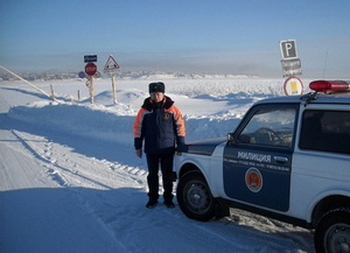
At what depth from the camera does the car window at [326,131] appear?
3922mm

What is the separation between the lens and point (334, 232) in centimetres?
397

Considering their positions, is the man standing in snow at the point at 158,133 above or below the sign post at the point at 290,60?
below

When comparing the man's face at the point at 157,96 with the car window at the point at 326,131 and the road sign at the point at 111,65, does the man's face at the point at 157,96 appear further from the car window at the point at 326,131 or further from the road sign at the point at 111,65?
the road sign at the point at 111,65

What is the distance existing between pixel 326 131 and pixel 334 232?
1.05 m

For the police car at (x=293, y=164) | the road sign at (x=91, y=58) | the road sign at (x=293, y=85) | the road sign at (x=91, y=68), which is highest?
the road sign at (x=91, y=58)

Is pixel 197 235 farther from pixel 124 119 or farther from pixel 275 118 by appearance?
pixel 124 119

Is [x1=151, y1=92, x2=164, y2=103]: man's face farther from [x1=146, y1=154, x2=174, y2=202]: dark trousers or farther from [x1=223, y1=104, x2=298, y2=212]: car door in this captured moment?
[x1=223, y1=104, x2=298, y2=212]: car door

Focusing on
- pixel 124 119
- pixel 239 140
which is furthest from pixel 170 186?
pixel 124 119

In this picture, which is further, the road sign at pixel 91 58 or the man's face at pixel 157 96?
the road sign at pixel 91 58

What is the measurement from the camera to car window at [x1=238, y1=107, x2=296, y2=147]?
4520 millimetres

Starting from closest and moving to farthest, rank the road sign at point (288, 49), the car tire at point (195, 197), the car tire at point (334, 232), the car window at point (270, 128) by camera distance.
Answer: the car tire at point (334, 232) < the car window at point (270, 128) < the car tire at point (195, 197) < the road sign at point (288, 49)

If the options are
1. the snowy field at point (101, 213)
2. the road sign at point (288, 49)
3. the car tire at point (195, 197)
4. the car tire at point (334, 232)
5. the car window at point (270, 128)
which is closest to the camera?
the car tire at point (334, 232)

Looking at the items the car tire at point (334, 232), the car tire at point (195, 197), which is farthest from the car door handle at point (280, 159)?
the car tire at point (195, 197)

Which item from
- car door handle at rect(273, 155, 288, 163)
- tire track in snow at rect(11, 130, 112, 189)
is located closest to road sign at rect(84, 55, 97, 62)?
tire track in snow at rect(11, 130, 112, 189)
